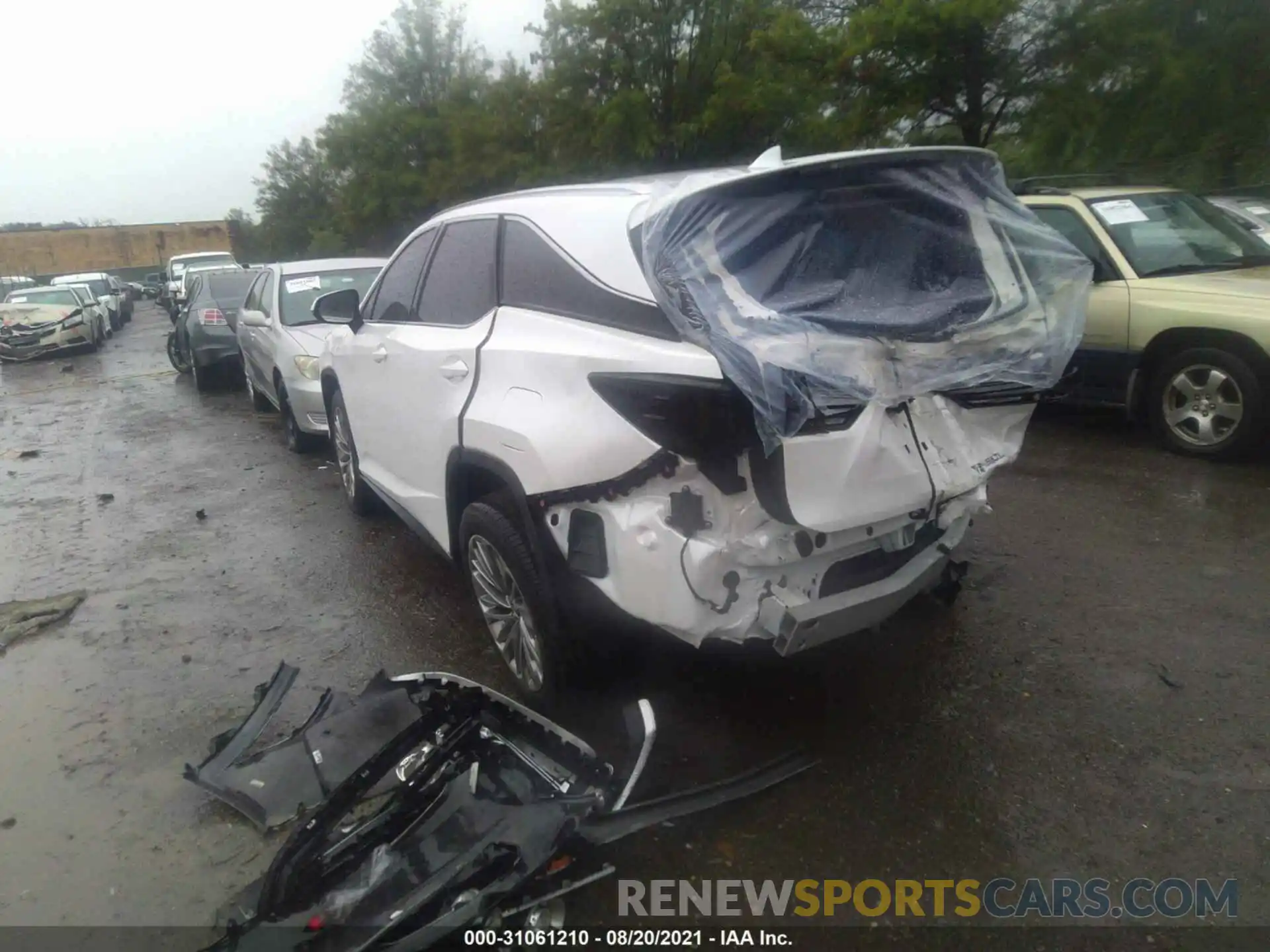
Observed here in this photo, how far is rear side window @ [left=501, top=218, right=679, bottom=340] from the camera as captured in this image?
290 cm

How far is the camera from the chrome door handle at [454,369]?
3.70 meters

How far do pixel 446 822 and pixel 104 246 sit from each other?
243 feet

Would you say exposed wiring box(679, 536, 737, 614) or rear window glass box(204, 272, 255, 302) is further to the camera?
rear window glass box(204, 272, 255, 302)

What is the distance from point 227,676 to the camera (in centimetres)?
424

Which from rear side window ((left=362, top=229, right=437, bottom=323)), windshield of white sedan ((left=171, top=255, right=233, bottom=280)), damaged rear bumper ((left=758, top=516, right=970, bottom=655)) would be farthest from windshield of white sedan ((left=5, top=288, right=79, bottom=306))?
Result: damaged rear bumper ((left=758, top=516, right=970, bottom=655))

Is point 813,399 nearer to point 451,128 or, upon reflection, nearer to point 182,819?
point 182,819

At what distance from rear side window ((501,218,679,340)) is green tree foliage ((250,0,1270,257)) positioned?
993 cm

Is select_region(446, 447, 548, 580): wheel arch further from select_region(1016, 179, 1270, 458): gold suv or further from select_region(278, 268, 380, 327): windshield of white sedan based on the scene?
select_region(278, 268, 380, 327): windshield of white sedan

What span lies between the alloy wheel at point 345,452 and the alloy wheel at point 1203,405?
537cm

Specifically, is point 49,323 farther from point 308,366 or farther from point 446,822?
point 446,822

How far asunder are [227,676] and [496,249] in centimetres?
224

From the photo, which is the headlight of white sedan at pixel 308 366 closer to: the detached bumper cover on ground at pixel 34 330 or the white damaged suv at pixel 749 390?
the white damaged suv at pixel 749 390

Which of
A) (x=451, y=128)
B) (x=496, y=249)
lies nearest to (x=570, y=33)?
(x=451, y=128)

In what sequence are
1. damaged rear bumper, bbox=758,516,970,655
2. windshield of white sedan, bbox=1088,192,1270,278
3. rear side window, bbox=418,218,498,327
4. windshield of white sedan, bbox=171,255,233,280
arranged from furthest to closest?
windshield of white sedan, bbox=171,255,233,280 → windshield of white sedan, bbox=1088,192,1270,278 → rear side window, bbox=418,218,498,327 → damaged rear bumper, bbox=758,516,970,655
